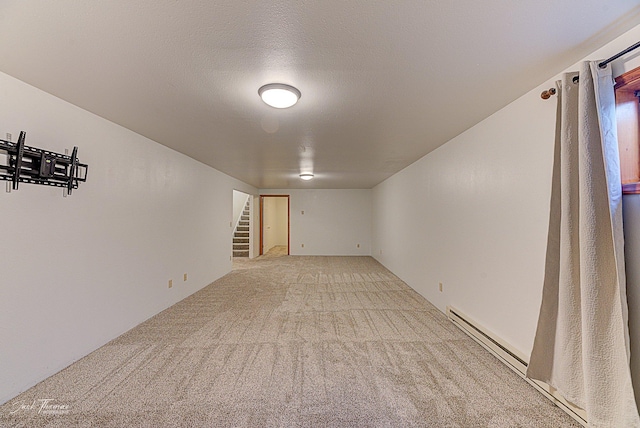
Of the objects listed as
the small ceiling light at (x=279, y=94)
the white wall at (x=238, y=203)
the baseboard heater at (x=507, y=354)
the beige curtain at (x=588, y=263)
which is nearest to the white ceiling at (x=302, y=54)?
the small ceiling light at (x=279, y=94)

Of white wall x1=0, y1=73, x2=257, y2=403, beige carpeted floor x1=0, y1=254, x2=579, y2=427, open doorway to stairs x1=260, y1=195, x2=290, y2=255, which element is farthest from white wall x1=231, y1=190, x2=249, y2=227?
beige carpeted floor x1=0, y1=254, x2=579, y2=427

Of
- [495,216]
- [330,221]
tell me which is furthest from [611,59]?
[330,221]

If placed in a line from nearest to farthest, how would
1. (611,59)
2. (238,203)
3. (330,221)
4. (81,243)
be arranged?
1. (611,59)
2. (81,243)
3. (330,221)
4. (238,203)

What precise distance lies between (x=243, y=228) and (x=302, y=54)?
7.78 metres

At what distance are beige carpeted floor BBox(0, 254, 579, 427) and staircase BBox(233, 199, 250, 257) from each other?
178 inches

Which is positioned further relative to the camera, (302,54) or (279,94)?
(279,94)

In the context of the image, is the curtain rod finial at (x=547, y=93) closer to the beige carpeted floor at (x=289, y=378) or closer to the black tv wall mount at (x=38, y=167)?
the beige carpeted floor at (x=289, y=378)

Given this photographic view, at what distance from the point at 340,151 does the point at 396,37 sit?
2245 millimetres

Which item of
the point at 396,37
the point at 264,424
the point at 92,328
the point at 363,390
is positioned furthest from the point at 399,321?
the point at 92,328

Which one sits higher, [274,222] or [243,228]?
[274,222]

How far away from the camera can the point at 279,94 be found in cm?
180

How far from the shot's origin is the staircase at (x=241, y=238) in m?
7.85

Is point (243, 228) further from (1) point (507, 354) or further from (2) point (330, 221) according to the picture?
(1) point (507, 354)

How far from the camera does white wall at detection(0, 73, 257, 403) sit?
1751 mm
